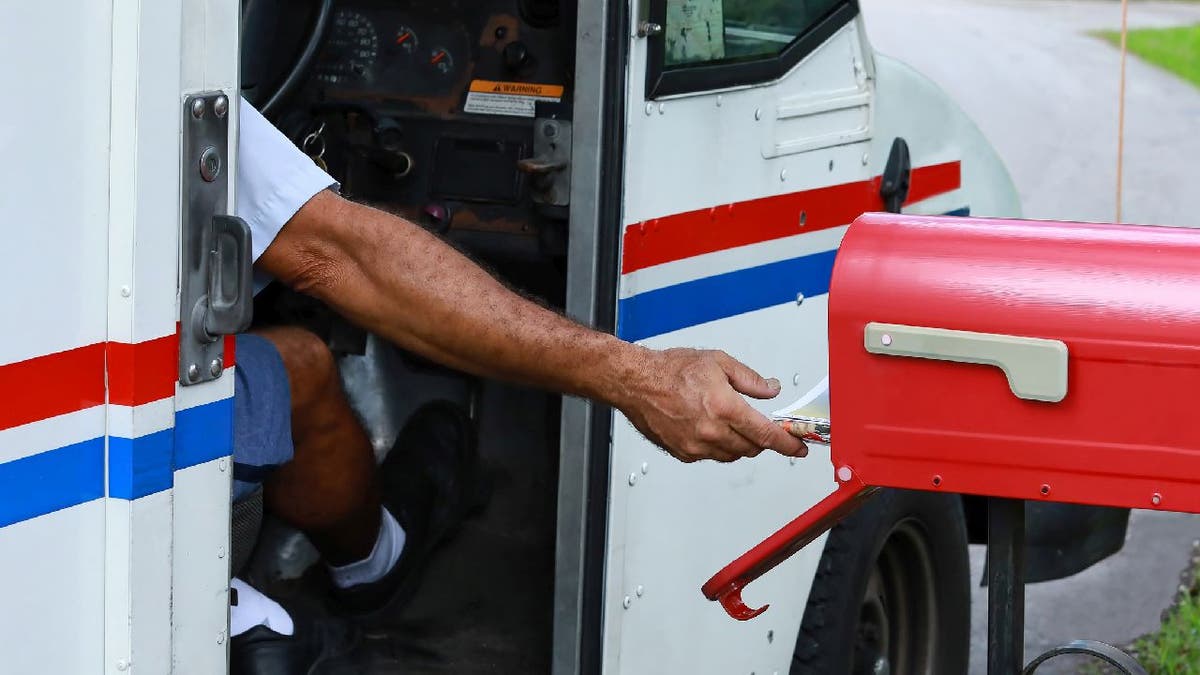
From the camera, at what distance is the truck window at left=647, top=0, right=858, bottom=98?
98.3 inches

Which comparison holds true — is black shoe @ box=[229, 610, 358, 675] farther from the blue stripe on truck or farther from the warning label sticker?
the warning label sticker

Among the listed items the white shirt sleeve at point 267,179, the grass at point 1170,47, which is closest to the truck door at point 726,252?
the white shirt sleeve at point 267,179

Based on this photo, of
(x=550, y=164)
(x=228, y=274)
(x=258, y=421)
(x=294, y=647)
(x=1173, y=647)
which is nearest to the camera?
(x=228, y=274)

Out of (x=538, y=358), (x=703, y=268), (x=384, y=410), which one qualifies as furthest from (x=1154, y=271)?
(x=384, y=410)

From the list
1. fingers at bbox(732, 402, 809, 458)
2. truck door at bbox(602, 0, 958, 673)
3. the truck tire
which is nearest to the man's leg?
truck door at bbox(602, 0, 958, 673)

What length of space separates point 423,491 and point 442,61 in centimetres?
84

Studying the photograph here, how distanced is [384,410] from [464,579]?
0.44 meters

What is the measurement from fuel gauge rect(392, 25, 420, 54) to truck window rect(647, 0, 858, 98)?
815 millimetres

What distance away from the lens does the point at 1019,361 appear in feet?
5.80

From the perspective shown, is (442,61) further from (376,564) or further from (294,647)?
(294,647)

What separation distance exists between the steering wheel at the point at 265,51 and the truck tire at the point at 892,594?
1.35 meters

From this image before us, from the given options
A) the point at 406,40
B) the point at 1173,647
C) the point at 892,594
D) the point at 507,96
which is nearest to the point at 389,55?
the point at 406,40

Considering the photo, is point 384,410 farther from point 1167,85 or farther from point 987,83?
point 1167,85

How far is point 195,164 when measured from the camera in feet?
5.86
